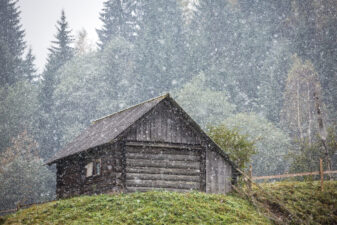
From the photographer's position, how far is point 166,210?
58.8ft

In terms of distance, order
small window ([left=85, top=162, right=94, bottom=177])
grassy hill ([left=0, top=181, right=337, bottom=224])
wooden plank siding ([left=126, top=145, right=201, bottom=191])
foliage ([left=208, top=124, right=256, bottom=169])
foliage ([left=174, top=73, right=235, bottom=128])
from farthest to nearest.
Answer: foliage ([left=174, top=73, right=235, bottom=128])
foliage ([left=208, top=124, right=256, bottom=169])
small window ([left=85, top=162, right=94, bottom=177])
wooden plank siding ([left=126, top=145, right=201, bottom=191])
grassy hill ([left=0, top=181, right=337, bottom=224])

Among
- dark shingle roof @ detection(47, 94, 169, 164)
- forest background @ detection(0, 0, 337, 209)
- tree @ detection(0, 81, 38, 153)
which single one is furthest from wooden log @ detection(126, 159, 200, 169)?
tree @ detection(0, 81, 38, 153)

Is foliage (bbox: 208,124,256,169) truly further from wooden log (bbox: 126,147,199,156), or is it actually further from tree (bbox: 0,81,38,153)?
tree (bbox: 0,81,38,153)

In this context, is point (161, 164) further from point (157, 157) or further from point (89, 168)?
point (89, 168)

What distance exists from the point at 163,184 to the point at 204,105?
1329 inches

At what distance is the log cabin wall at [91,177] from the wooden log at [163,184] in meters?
0.69

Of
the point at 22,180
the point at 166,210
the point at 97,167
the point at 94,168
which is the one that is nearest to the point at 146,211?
the point at 166,210

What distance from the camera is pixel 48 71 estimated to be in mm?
66125

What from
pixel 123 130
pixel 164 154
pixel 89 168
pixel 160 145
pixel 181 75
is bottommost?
pixel 89 168

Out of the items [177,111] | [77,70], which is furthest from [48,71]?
[177,111]

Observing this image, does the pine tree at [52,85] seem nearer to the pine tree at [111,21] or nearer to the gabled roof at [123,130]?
the pine tree at [111,21]

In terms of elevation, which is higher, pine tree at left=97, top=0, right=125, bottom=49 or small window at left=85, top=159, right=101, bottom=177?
pine tree at left=97, top=0, right=125, bottom=49

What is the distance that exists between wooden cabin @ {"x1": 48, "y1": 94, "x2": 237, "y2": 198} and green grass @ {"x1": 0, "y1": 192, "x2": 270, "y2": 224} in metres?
2.02

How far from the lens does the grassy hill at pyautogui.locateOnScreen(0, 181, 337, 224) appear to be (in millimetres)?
17250
